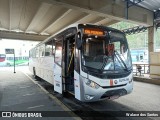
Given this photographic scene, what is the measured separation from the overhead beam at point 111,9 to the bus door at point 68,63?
2797 mm

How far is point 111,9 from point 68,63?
5750mm

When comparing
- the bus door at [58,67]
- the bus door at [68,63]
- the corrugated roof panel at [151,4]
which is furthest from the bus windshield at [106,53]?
the corrugated roof panel at [151,4]

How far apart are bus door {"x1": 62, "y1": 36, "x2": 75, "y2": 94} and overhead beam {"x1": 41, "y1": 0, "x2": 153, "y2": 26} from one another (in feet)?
9.18

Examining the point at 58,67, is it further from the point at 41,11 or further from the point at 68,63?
Answer: the point at 41,11

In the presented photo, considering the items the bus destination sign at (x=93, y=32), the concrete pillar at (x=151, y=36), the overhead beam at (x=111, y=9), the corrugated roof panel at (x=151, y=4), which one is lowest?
the bus destination sign at (x=93, y=32)

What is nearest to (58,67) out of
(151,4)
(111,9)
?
(111,9)

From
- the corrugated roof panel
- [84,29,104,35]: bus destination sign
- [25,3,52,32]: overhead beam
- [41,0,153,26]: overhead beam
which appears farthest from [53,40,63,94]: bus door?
the corrugated roof panel

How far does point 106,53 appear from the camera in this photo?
578 centimetres

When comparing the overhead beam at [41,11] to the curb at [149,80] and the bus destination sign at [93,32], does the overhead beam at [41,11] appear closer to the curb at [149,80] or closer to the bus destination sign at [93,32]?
the bus destination sign at [93,32]

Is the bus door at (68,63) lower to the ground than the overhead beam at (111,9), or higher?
lower

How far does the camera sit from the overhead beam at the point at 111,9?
9358 millimetres

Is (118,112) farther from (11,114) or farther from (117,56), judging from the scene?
(11,114)

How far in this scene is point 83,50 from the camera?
557cm

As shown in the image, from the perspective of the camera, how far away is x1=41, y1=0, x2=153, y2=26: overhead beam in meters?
9.36
